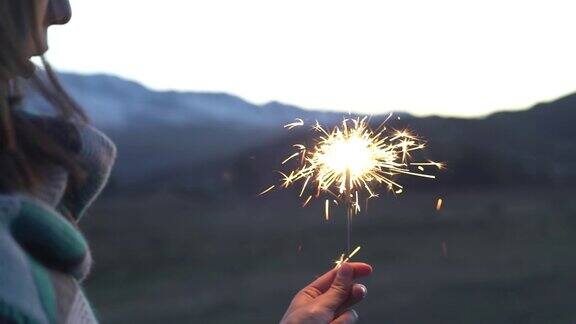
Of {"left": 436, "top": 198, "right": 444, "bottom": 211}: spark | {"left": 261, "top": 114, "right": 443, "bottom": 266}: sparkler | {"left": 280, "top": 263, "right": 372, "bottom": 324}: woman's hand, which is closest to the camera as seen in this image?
{"left": 280, "top": 263, "right": 372, "bottom": 324}: woman's hand

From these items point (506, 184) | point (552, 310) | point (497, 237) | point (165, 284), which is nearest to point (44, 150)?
point (552, 310)

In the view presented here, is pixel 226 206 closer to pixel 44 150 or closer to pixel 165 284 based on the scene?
pixel 165 284

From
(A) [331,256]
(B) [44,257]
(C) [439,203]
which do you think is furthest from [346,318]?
(C) [439,203]

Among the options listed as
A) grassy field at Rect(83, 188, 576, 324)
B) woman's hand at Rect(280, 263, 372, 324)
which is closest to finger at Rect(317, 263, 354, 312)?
woman's hand at Rect(280, 263, 372, 324)

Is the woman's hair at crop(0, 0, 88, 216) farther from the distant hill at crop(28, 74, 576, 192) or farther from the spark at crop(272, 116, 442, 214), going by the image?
the distant hill at crop(28, 74, 576, 192)

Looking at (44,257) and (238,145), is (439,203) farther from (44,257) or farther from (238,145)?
(44,257)

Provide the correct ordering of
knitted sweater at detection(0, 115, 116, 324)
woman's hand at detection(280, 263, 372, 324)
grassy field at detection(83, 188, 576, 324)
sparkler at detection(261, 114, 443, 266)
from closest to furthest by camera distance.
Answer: knitted sweater at detection(0, 115, 116, 324) → woman's hand at detection(280, 263, 372, 324) → sparkler at detection(261, 114, 443, 266) → grassy field at detection(83, 188, 576, 324)
